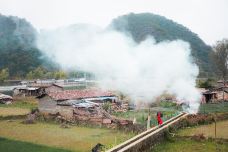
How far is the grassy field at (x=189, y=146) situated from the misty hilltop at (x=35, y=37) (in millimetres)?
47867

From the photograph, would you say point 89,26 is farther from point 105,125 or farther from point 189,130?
point 189,130

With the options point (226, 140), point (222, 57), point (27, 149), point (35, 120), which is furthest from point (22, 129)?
point (222, 57)

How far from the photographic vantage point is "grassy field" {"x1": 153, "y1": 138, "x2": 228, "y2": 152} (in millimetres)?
17953

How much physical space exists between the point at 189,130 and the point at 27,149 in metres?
11.1

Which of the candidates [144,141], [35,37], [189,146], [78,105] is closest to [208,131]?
[189,146]

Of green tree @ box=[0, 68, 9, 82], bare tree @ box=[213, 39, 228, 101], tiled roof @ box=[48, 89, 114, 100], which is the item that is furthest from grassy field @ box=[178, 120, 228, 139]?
green tree @ box=[0, 68, 9, 82]

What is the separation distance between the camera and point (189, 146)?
1903 centimetres

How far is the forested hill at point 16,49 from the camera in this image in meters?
78.8

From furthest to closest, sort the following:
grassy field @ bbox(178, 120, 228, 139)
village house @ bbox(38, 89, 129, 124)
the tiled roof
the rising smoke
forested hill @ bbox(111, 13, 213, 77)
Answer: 1. forested hill @ bbox(111, 13, 213, 77)
2. the tiled roof
3. village house @ bbox(38, 89, 129, 124)
4. the rising smoke
5. grassy field @ bbox(178, 120, 228, 139)

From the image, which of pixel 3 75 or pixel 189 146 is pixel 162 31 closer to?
pixel 3 75

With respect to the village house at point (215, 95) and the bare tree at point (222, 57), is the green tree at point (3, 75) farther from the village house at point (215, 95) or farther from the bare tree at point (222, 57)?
the bare tree at point (222, 57)

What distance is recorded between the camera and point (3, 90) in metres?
63.4

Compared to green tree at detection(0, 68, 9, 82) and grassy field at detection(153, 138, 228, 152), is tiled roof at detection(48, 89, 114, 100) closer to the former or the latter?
grassy field at detection(153, 138, 228, 152)

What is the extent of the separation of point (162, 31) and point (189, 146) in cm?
7089
